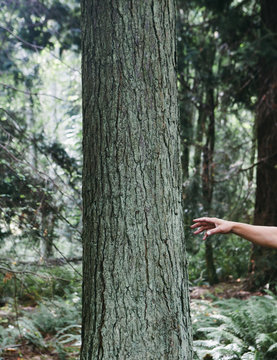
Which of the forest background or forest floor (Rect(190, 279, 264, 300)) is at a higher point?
the forest background

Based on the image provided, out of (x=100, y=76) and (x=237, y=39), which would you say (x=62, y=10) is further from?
(x=100, y=76)

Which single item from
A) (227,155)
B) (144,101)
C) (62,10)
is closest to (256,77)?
(227,155)

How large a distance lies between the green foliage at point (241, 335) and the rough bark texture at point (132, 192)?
7.33 feet

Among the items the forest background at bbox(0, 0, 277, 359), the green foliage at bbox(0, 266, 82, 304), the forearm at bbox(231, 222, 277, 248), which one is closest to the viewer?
the forearm at bbox(231, 222, 277, 248)

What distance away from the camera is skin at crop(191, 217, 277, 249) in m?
2.76

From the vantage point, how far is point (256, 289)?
24.8 feet

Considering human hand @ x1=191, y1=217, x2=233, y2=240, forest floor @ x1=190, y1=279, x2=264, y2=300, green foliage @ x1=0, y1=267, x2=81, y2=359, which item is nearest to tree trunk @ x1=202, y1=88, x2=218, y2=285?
forest floor @ x1=190, y1=279, x2=264, y2=300

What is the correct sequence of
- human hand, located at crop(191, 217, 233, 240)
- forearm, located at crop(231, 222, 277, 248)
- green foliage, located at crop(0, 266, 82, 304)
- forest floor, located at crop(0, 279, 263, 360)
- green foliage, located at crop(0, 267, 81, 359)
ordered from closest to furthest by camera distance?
human hand, located at crop(191, 217, 233, 240)
forearm, located at crop(231, 222, 277, 248)
forest floor, located at crop(0, 279, 263, 360)
green foliage, located at crop(0, 267, 81, 359)
green foliage, located at crop(0, 266, 82, 304)

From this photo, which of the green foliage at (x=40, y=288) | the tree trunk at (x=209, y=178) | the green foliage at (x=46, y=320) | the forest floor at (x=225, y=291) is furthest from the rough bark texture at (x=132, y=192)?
the tree trunk at (x=209, y=178)

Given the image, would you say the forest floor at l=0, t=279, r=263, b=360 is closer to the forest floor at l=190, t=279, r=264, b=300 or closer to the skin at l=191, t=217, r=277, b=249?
the forest floor at l=190, t=279, r=264, b=300

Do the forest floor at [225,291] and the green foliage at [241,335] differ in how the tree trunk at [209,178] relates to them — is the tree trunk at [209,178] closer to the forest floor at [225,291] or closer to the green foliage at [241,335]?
the forest floor at [225,291]

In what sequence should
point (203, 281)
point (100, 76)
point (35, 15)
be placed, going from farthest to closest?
point (203, 281) → point (35, 15) → point (100, 76)

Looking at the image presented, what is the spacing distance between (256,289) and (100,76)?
Answer: 644 cm

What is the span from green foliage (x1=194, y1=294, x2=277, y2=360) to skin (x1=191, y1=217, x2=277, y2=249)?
1684 millimetres
